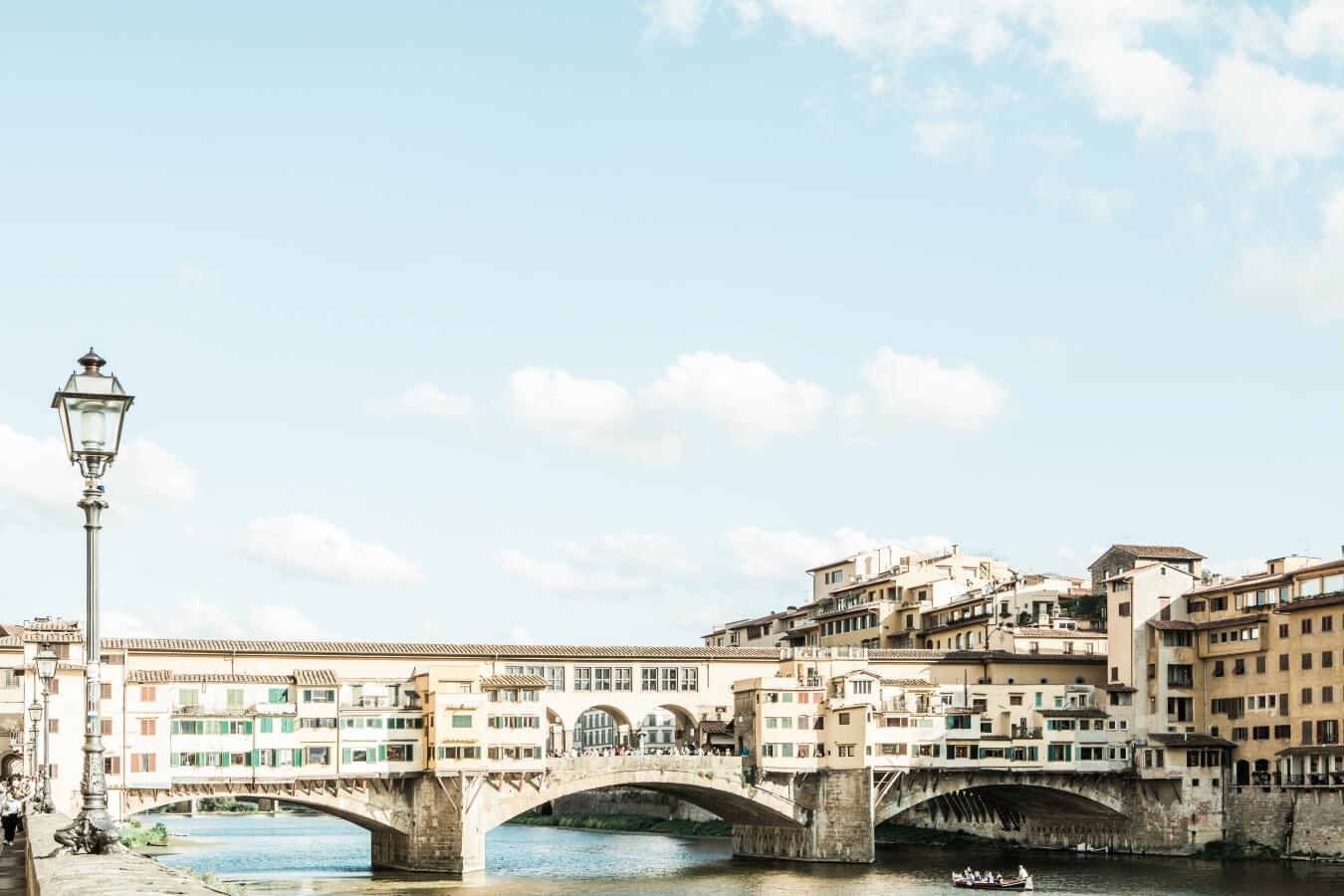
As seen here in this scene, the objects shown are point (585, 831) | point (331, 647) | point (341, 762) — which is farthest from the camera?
point (585, 831)

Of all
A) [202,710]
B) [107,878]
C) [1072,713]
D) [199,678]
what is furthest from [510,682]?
[107,878]

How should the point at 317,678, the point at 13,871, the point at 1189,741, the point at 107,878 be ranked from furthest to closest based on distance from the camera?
the point at 1189,741 < the point at 317,678 < the point at 13,871 < the point at 107,878

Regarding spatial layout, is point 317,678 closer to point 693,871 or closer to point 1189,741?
point 693,871

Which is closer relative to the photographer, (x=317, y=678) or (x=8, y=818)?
(x=8, y=818)

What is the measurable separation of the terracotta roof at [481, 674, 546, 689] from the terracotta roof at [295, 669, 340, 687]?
7.19 metres

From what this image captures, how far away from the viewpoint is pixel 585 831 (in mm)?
124875

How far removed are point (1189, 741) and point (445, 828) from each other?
1549 inches

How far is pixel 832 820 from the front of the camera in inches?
3406

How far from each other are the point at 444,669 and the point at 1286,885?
39.5 metres

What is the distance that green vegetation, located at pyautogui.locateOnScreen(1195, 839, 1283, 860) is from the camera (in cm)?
8462

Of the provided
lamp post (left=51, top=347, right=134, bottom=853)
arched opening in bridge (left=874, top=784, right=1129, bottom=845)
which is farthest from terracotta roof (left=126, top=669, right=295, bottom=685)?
lamp post (left=51, top=347, right=134, bottom=853)

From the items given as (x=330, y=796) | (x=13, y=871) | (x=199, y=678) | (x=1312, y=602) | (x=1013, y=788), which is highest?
(x=1312, y=602)

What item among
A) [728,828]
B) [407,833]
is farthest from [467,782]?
[728,828]

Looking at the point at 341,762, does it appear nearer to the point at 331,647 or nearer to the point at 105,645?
the point at 331,647
